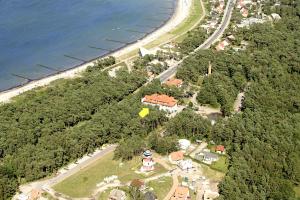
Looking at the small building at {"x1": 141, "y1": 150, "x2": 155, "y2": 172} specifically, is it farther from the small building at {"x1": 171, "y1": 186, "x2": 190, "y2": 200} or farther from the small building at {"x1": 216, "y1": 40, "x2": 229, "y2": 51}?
the small building at {"x1": 216, "y1": 40, "x2": 229, "y2": 51}

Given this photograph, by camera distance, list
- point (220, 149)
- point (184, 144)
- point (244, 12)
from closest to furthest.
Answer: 1. point (220, 149)
2. point (184, 144)
3. point (244, 12)

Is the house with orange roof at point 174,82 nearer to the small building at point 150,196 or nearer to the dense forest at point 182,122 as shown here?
the dense forest at point 182,122

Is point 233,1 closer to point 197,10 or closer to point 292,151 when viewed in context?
point 197,10

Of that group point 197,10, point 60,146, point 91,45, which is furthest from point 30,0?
point 60,146

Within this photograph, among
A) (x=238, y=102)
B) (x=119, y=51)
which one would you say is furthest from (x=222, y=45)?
(x=238, y=102)

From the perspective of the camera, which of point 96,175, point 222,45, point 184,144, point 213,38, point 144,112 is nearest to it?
point 96,175

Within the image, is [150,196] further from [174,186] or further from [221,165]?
[221,165]

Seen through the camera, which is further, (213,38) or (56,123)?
(213,38)
